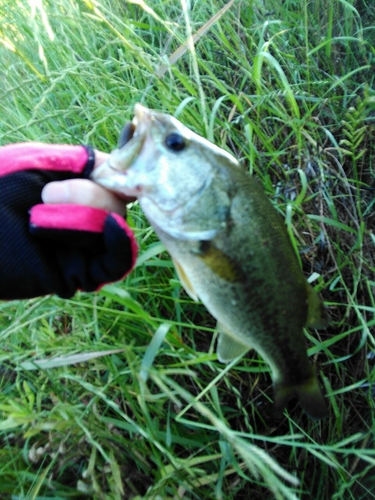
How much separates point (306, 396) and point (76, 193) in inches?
38.9

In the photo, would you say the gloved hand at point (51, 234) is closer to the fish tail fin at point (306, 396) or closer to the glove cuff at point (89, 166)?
the glove cuff at point (89, 166)

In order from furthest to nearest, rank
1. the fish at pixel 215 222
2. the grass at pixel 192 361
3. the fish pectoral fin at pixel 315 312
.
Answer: the grass at pixel 192 361
the fish pectoral fin at pixel 315 312
the fish at pixel 215 222

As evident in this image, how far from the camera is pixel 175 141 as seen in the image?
4.05ft

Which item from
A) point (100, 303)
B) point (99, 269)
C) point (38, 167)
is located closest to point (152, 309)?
point (100, 303)

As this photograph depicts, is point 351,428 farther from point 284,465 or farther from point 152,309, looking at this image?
point 152,309

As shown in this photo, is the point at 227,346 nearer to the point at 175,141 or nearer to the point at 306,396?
the point at 306,396

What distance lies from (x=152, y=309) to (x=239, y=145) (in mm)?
850

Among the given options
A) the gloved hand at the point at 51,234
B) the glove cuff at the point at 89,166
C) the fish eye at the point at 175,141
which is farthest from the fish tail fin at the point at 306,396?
the glove cuff at the point at 89,166

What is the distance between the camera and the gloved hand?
Result: 48.3 inches

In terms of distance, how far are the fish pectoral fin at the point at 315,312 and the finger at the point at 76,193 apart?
28.5 inches

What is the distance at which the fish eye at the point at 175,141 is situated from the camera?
4.05 ft

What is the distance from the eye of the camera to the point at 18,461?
1675 millimetres

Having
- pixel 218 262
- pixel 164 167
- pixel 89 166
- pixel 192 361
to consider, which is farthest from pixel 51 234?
pixel 192 361

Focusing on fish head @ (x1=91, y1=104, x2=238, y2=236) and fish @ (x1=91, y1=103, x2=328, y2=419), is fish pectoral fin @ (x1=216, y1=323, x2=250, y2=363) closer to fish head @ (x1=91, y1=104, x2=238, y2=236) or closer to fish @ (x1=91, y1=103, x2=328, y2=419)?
fish @ (x1=91, y1=103, x2=328, y2=419)
